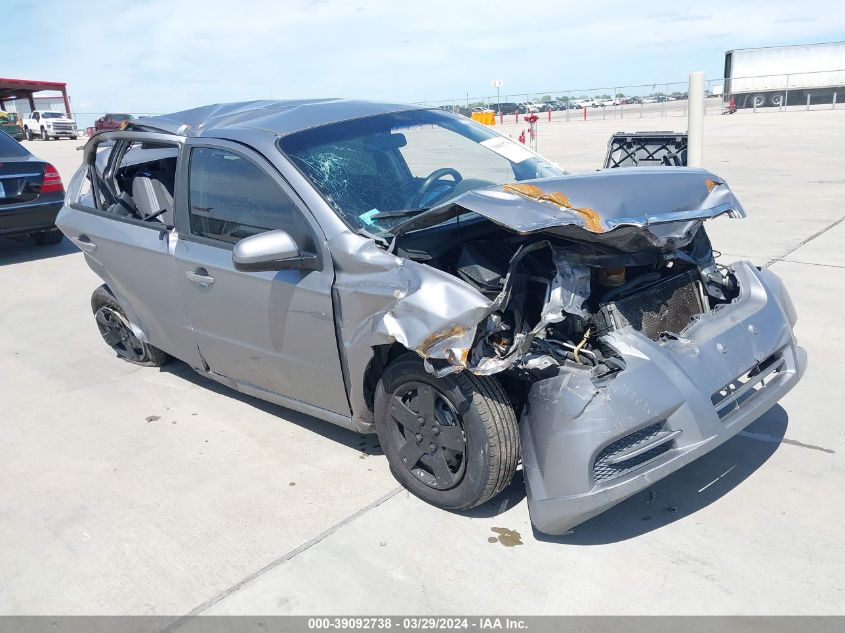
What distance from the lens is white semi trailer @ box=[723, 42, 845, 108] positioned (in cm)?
3281

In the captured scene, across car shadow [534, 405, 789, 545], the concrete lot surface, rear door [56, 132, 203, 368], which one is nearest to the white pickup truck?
rear door [56, 132, 203, 368]

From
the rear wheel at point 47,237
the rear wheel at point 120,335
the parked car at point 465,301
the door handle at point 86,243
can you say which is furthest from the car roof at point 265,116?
the rear wheel at point 47,237

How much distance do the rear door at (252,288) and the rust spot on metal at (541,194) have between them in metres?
0.91

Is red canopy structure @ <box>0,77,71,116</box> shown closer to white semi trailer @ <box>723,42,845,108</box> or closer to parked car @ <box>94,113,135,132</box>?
parked car @ <box>94,113,135,132</box>

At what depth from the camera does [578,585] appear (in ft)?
9.00

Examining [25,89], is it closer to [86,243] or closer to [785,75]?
[785,75]

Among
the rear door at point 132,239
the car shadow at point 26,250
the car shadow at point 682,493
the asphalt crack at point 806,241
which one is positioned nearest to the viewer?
the car shadow at point 682,493

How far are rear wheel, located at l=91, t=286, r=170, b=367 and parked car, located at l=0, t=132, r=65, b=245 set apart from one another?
4.10 m

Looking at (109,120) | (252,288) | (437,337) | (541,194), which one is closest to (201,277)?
(252,288)

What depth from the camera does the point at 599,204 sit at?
2.93 m

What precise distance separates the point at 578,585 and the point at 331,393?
4.73 feet

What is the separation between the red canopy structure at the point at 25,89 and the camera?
147ft

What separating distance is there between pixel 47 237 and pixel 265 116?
7.12m

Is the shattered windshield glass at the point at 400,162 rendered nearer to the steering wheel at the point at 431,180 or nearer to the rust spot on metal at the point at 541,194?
the steering wheel at the point at 431,180
